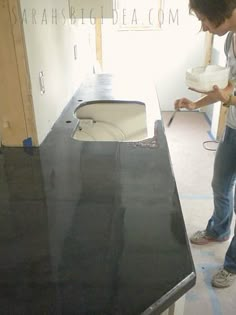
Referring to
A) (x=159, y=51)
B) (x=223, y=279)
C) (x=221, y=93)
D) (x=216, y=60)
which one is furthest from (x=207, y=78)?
(x=159, y=51)

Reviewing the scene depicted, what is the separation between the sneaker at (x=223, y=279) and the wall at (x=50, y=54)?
1053 millimetres

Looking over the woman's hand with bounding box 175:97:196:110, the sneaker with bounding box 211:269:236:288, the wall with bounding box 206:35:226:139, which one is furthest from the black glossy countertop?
the wall with bounding box 206:35:226:139

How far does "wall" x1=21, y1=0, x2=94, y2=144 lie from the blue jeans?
0.78 metres

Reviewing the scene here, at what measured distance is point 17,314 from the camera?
52 cm

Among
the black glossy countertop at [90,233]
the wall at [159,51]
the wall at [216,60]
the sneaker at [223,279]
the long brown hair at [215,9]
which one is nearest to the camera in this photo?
the black glossy countertop at [90,233]

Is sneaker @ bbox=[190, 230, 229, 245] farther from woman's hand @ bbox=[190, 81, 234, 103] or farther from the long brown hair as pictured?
the long brown hair

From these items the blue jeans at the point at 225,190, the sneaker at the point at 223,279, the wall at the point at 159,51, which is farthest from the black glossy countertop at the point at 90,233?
the wall at the point at 159,51

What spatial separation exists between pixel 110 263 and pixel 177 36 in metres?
3.53

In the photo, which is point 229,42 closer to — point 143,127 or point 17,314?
point 143,127

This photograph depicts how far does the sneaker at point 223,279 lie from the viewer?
1.45 metres

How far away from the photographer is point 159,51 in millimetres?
3738

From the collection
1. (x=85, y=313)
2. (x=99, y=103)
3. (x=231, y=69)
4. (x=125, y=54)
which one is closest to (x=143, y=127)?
(x=99, y=103)

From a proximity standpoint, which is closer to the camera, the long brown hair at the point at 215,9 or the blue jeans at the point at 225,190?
the long brown hair at the point at 215,9

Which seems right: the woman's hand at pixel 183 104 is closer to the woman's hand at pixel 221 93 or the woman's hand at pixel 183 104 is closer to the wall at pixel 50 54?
the woman's hand at pixel 221 93
